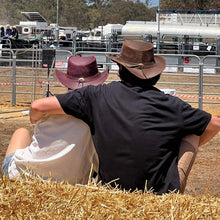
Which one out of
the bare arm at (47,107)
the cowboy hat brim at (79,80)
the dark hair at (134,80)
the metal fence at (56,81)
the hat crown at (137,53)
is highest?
the hat crown at (137,53)

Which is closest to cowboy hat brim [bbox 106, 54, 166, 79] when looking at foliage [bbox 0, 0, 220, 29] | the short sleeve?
the short sleeve

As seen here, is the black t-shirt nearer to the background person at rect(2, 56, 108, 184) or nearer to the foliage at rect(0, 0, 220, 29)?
the background person at rect(2, 56, 108, 184)

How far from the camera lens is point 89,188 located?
8.32ft

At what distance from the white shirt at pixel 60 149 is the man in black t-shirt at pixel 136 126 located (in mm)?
69

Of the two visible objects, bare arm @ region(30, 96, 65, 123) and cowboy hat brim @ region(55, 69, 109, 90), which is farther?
cowboy hat brim @ region(55, 69, 109, 90)

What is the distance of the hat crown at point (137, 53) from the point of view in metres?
3.36

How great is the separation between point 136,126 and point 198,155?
16.9 feet

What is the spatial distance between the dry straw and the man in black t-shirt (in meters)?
0.63

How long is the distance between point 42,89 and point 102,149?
11777mm

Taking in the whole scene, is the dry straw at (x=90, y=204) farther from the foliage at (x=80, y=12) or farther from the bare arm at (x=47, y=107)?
the foliage at (x=80, y=12)

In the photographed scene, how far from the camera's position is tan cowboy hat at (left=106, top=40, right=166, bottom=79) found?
3293 mm

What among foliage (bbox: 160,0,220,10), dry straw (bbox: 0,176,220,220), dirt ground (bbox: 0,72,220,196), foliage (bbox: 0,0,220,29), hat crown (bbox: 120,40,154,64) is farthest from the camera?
foliage (bbox: 0,0,220,29)

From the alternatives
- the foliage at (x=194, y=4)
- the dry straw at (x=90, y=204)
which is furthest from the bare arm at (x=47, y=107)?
the foliage at (x=194, y=4)

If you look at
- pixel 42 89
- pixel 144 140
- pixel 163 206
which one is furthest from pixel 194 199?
pixel 42 89
